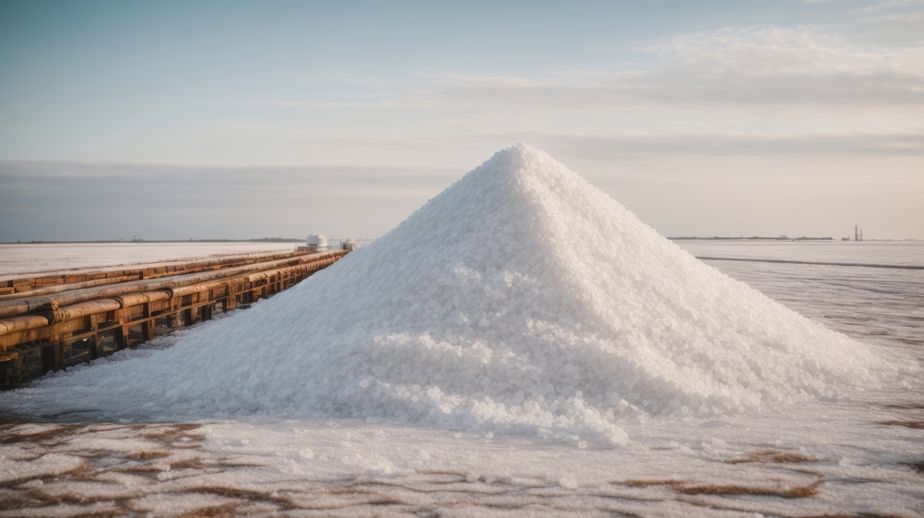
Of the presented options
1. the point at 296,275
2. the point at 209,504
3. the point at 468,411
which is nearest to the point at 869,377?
the point at 468,411

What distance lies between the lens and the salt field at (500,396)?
421cm

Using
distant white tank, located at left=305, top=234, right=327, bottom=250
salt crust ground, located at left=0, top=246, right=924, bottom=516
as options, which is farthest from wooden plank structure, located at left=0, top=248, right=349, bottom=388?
distant white tank, located at left=305, top=234, right=327, bottom=250

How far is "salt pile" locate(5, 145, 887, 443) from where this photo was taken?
621 centimetres

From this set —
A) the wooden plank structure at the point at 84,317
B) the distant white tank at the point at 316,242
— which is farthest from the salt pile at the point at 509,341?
the distant white tank at the point at 316,242

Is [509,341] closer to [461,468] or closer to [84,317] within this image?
[461,468]

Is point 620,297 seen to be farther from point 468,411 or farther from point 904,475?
point 904,475

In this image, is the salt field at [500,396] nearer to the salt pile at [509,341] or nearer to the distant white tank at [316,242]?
the salt pile at [509,341]

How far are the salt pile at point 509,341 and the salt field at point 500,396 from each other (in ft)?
0.10

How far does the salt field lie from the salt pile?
3 cm

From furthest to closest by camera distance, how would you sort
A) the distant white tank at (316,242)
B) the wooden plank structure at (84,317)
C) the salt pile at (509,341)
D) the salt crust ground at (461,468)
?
the distant white tank at (316,242)
the wooden plank structure at (84,317)
the salt pile at (509,341)
the salt crust ground at (461,468)

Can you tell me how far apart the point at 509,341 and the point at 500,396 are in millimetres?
750

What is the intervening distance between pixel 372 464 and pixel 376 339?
2.19 metres

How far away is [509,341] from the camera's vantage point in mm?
6699

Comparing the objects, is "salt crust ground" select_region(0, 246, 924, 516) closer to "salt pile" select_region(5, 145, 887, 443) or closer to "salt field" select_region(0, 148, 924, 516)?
"salt field" select_region(0, 148, 924, 516)
